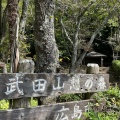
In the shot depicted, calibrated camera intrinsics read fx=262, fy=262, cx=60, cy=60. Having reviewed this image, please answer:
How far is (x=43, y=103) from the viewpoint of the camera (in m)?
3.53

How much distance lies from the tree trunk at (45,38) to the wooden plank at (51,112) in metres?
0.58

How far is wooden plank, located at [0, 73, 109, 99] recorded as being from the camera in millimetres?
2965

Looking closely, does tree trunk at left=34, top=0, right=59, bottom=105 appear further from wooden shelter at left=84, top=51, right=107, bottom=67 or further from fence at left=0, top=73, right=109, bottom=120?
wooden shelter at left=84, top=51, right=107, bottom=67

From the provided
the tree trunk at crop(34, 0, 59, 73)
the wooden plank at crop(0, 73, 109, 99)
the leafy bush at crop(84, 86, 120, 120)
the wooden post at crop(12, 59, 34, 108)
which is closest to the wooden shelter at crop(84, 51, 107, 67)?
the leafy bush at crop(84, 86, 120, 120)

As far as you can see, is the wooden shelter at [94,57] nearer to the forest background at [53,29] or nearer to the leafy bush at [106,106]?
the forest background at [53,29]

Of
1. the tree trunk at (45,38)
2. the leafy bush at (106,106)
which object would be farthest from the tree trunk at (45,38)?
the leafy bush at (106,106)

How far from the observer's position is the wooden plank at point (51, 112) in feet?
9.81

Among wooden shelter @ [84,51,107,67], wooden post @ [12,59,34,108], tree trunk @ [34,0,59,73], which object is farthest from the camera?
wooden shelter @ [84,51,107,67]

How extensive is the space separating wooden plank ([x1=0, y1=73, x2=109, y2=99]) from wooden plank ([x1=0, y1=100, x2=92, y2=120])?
0.17m

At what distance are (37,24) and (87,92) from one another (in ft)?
4.03

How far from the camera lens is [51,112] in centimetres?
334

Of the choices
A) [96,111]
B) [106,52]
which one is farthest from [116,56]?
[96,111]

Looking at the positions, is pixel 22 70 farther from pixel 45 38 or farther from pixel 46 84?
pixel 45 38

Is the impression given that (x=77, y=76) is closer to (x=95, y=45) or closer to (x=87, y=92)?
(x=87, y=92)
